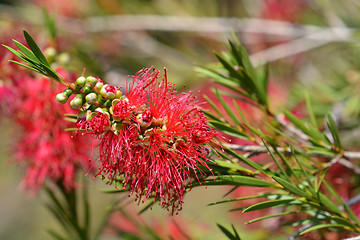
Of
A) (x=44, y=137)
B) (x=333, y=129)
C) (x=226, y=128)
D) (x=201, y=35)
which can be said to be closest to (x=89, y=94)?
(x=226, y=128)

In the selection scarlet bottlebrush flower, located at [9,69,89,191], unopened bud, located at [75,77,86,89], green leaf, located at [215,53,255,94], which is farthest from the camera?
scarlet bottlebrush flower, located at [9,69,89,191]

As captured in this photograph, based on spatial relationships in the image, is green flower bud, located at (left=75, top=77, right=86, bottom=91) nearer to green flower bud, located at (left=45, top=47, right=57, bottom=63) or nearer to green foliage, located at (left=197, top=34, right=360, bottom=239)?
green foliage, located at (left=197, top=34, right=360, bottom=239)

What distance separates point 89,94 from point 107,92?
2 centimetres

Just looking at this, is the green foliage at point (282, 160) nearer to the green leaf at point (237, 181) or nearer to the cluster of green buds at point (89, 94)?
the green leaf at point (237, 181)

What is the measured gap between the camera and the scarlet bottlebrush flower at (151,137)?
16.7 inches

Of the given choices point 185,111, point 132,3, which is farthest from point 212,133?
point 132,3

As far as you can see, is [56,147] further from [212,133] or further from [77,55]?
[212,133]

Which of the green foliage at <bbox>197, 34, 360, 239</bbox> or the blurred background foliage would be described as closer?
the green foliage at <bbox>197, 34, 360, 239</bbox>

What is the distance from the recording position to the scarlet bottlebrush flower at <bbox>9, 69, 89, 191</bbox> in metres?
0.74

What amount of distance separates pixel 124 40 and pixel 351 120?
99cm

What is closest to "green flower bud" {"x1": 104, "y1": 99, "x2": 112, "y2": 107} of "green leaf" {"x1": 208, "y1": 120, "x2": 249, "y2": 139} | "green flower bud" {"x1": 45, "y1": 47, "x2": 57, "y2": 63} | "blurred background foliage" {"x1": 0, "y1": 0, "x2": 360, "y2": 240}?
"green leaf" {"x1": 208, "y1": 120, "x2": 249, "y2": 139}

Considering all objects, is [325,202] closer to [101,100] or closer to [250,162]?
[250,162]

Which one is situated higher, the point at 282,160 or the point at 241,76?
the point at 241,76

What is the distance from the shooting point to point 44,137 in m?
0.77
